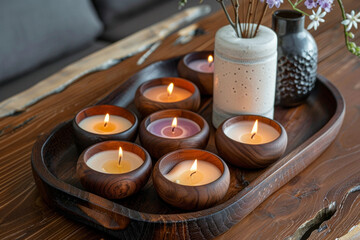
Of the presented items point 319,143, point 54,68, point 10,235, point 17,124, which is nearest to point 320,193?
point 319,143

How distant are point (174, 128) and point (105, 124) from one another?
0.13 metres

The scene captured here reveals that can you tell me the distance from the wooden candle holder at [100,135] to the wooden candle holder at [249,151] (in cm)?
16

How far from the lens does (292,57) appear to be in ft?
3.57

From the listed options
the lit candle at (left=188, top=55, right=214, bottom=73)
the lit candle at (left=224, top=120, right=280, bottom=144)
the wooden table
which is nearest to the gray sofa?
the wooden table

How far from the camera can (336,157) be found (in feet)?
3.20

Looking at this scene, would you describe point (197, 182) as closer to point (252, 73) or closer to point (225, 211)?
point (225, 211)

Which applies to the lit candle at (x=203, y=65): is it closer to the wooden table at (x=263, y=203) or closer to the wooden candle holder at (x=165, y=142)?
the wooden table at (x=263, y=203)

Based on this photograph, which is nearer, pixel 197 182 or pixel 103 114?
pixel 197 182

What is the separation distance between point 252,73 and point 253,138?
126mm

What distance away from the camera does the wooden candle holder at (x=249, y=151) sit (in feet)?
2.89

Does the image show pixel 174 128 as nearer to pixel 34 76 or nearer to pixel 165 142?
pixel 165 142

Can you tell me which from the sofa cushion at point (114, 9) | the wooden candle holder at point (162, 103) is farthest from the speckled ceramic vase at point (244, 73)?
the sofa cushion at point (114, 9)

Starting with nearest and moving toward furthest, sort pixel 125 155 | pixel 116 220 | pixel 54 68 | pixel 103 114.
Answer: pixel 116 220
pixel 125 155
pixel 103 114
pixel 54 68

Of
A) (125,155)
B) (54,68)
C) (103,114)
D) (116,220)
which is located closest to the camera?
(116,220)
